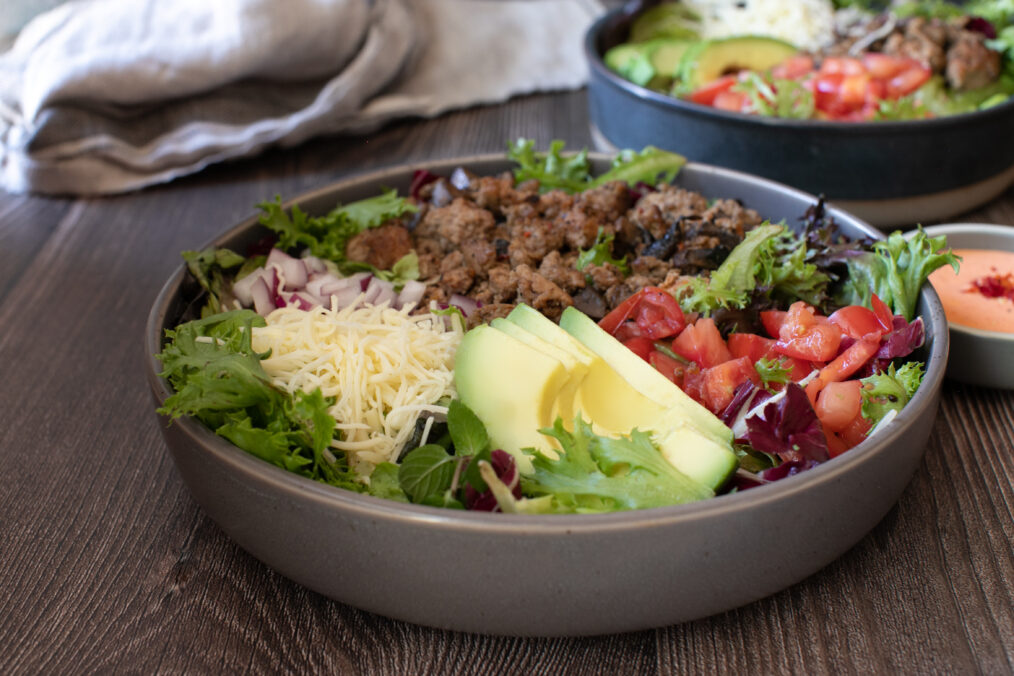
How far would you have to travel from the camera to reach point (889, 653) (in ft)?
4.64

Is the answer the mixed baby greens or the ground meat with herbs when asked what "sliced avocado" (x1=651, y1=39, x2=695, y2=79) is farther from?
the ground meat with herbs

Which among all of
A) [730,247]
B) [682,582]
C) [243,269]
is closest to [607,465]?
[682,582]

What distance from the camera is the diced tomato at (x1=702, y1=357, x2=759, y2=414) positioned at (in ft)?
5.62

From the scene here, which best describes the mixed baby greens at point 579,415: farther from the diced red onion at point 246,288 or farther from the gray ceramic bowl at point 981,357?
the gray ceramic bowl at point 981,357

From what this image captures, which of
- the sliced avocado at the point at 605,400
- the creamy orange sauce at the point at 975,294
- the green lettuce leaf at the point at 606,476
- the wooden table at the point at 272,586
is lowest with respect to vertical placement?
the creamy orange sauce at the point at 975,294

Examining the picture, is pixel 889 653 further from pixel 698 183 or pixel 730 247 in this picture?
pixel 698 183

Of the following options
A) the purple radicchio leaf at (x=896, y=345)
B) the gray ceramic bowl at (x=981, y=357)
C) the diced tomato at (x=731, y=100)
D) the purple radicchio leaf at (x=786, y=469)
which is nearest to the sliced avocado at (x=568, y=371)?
the purple radicchio leaf at (x=786, y=469)

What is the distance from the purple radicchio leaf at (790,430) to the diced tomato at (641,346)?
370mm

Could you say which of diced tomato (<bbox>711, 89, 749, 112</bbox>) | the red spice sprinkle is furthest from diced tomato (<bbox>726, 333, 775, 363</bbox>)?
diced tomato (<bbox>711, 89, 749, 112</bbox>)

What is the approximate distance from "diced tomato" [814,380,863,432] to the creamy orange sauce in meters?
0.61

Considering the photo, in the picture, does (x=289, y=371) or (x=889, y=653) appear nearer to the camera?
(x=889, y=653)

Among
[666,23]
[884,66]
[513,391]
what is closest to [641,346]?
[513,391]

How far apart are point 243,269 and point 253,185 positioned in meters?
1.30

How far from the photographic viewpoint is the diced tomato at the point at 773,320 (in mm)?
1926
